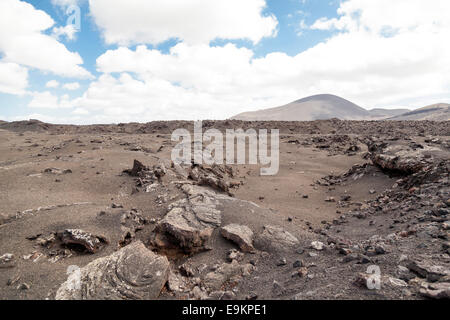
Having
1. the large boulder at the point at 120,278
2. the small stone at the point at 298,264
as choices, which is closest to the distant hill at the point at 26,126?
the large boulder at the point at 120,278

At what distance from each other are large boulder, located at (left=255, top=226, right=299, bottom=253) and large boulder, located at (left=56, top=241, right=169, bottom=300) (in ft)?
5.13

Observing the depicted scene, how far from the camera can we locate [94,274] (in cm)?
334

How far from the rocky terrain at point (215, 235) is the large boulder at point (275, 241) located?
0.06ft

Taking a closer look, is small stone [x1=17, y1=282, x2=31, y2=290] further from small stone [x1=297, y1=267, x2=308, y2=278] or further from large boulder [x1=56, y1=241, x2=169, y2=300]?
small stone [x1=297, y1=267, x2=308, y2=278]

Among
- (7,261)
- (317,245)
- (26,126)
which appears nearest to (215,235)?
(317,245)

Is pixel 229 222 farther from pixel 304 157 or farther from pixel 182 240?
pixel 304 157

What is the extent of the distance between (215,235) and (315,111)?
129 metres

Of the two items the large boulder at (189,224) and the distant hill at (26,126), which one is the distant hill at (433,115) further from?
the distant hill at (26,126)

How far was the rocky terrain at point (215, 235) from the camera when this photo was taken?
3.06m

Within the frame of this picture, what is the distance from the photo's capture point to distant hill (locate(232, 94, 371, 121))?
114m

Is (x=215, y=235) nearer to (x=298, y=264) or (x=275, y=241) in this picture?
(x=275, y=241)

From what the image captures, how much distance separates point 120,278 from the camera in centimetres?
327
